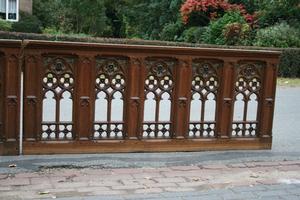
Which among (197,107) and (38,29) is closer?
(197,107)

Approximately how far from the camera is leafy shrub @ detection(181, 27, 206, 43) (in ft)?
88.2

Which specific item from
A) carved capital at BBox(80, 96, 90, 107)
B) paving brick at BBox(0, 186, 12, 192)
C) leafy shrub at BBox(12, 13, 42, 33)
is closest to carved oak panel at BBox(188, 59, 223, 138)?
carved capital at BBox(80, 96, 90, 107)

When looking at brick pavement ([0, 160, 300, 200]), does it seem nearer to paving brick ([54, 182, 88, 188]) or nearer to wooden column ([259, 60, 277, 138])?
paving brick ([54, 182, 88, 188])

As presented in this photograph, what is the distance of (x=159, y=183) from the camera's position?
18.4 ft

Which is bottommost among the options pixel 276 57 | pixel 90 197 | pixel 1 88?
pixel 90 197

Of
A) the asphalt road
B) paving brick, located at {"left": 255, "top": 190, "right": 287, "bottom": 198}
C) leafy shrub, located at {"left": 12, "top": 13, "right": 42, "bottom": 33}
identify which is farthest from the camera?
leafy shrub, located at {"left": 12, "top": 13, "right": 42, "bottom": 33}

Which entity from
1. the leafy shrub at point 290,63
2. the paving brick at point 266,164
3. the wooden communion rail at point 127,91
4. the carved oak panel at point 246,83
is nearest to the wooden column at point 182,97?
the wooden communion rail at point 127,91

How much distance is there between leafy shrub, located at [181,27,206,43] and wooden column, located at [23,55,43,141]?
2070 centimetres

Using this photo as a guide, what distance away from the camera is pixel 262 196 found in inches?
207

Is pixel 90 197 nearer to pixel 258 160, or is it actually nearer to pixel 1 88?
pixel 1 88

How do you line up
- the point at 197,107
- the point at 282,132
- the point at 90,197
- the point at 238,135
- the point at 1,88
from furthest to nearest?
the point at 197,107, the point at 282,132, the point at 238,135, the point at 1,88, the point at 90,197

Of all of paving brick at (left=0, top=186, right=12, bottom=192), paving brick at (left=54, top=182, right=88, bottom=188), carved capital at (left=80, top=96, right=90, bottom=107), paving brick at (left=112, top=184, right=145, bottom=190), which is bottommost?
paving brick at (left=0, top=186, right=12, bottom=192)

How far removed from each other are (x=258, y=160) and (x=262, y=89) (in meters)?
0.97

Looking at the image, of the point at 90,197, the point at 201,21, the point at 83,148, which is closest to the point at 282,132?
the point at 83,148
